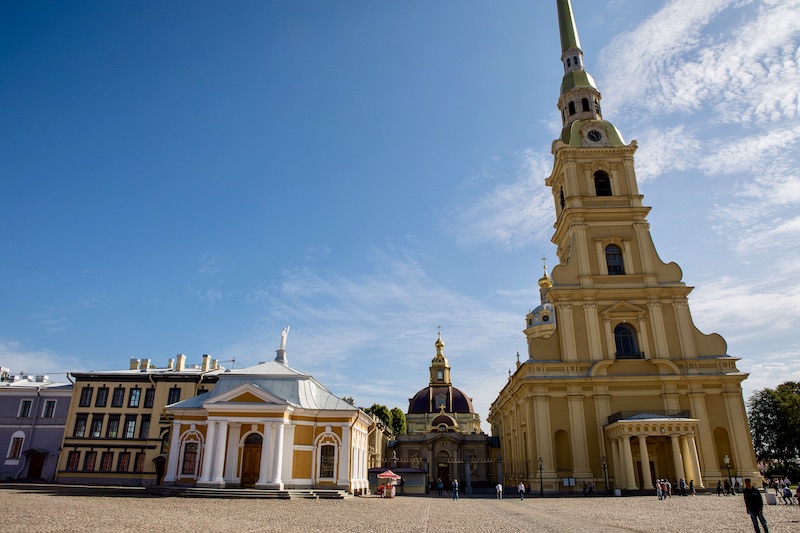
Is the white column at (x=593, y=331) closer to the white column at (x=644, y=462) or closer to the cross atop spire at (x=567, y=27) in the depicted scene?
the white column at (x=644, y=462)

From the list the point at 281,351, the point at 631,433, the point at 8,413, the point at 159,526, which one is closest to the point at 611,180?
the point at 631,433

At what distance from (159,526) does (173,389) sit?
31.4 metres

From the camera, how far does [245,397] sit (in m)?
29.2

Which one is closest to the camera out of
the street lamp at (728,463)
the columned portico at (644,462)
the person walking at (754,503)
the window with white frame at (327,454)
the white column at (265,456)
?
the person walking at (754,503)

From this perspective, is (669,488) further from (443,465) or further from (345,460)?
(443,465)

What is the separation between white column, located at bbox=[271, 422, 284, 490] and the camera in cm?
2773

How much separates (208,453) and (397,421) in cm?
6402

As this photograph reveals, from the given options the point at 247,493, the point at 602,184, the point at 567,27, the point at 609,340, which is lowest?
the point at 247,493

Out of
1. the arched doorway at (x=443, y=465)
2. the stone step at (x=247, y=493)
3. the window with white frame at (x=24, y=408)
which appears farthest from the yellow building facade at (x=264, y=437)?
the arched doorway at (x=443, y=465)

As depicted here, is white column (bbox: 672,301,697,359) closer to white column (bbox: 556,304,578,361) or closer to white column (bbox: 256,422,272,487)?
white column (bbox: 556,304,578,361)

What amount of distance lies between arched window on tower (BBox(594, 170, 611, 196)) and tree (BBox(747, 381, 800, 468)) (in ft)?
85.2

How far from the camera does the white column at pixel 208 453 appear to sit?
1100 inches

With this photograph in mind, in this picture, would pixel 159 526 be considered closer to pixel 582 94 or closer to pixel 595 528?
pixel 595 528

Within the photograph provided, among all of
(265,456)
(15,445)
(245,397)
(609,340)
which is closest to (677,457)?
(609,340)
